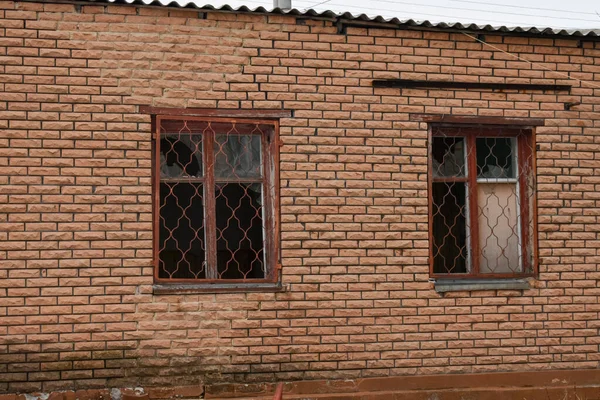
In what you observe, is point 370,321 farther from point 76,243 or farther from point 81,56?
point 81,56

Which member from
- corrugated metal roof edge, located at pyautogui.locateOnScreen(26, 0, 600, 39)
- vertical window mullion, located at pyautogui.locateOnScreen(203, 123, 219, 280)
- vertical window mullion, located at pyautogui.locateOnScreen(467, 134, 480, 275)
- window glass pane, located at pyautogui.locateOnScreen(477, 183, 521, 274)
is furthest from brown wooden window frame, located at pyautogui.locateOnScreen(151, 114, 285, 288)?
window glass pane, located at pyautogui.locateOnScreen(477, 183, 521, 274)

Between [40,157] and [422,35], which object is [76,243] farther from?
[422,35]

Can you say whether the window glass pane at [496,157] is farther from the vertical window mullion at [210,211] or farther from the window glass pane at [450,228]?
the vertical window mullion at [210,211]

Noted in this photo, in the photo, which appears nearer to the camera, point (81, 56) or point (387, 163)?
point (81, 56)

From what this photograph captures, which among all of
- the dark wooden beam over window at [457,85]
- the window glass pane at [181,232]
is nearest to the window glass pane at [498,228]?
the dark wooden beam over window at [457,85]

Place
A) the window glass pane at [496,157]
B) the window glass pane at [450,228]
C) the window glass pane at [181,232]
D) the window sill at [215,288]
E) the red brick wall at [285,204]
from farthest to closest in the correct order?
the window glass pane at [496,157], the window glass pane at [450,228], the window glass pane at [181,232], the window sill at [215,288], the red brick wall at [285,204]

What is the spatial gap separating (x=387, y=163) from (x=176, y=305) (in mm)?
2112

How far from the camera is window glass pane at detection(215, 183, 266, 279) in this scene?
6.95 m

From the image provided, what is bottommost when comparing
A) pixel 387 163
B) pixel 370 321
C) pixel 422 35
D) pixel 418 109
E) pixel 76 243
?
pixel 370 321

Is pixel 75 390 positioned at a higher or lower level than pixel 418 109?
lower

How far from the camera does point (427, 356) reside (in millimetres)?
7109

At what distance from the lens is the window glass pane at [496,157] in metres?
7.55

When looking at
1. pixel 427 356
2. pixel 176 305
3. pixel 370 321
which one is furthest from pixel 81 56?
pixel 427 356

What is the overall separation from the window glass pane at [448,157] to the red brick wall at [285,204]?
246 mm
